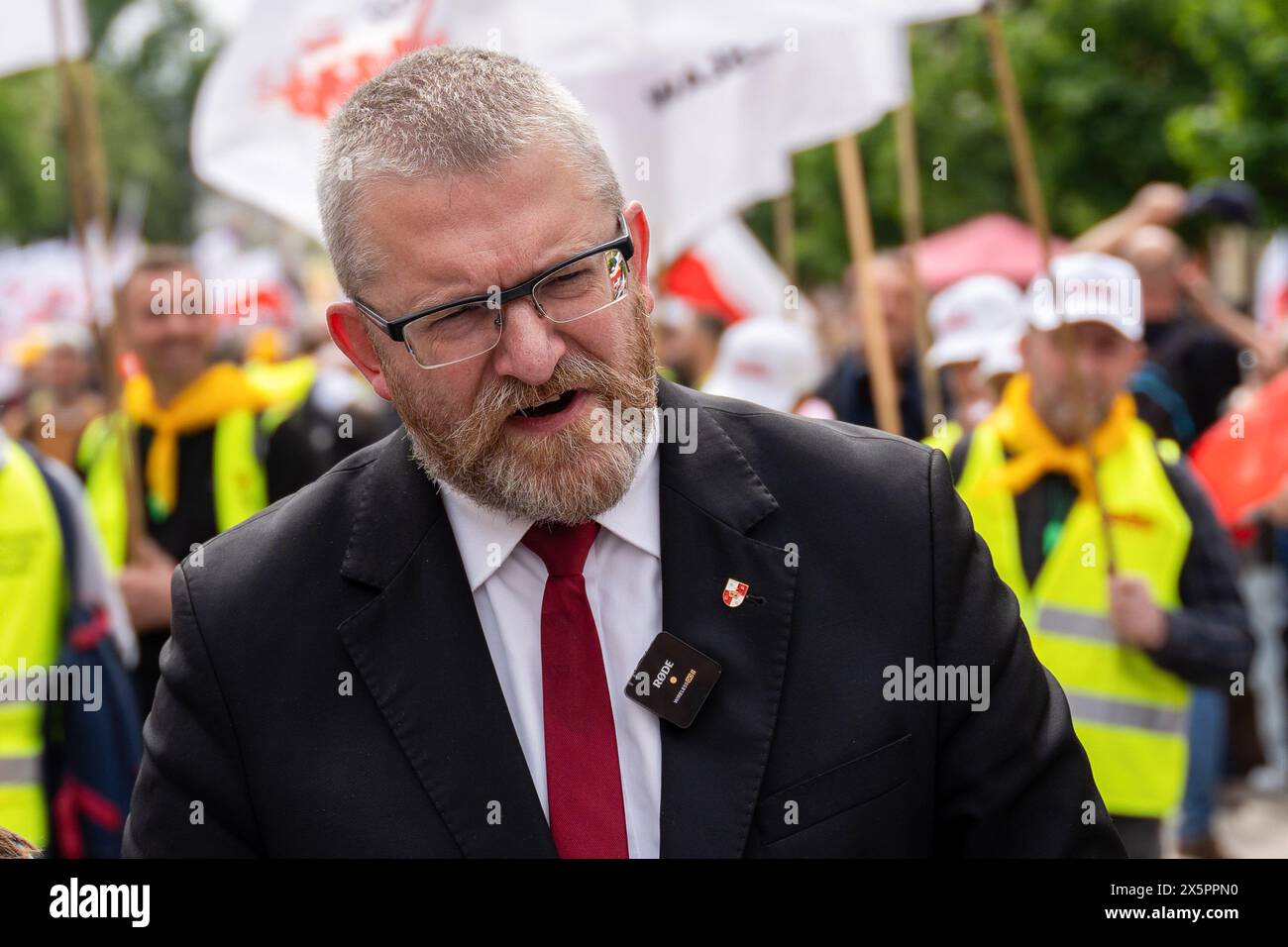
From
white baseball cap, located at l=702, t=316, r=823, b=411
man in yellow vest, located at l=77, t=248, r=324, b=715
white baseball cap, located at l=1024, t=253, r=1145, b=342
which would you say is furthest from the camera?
white baseball cap, located at l=702, t=316, r=823, b=411

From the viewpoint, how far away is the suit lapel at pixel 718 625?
2033 millimetres

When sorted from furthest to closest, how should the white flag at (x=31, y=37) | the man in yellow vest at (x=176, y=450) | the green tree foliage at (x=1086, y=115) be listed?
the green tree foliage at (x=1086, y=115) < the man in yellow vest at (x=176, y=450) < the white flag at (x=31, y=37)

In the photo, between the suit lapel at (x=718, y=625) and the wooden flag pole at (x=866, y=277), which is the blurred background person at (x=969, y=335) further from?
the suit lapel at (x=718, y=625)

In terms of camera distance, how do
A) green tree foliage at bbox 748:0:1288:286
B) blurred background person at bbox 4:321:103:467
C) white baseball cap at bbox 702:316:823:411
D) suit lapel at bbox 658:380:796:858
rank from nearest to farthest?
suit lapel at bbox 658:380:796:858, white baseball cap at bbox 702:316:823:411, blurred background person at bbox 4:321:103:467, green tree foliage at bbox 748:0:1288:286

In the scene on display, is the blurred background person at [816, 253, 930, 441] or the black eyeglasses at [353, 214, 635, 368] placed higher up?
the blurred background person at [816, 253, 930, 441]

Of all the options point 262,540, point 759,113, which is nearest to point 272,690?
point 262,540

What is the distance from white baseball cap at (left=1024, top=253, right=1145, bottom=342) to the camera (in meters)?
4.61

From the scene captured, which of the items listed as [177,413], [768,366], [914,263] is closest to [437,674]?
[177,413]

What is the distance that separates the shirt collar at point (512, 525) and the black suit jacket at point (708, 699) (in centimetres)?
3

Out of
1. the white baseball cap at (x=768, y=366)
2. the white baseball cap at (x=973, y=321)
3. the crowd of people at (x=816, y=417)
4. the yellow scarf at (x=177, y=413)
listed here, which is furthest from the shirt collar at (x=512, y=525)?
the white baseball cap at (x=973, y=321)

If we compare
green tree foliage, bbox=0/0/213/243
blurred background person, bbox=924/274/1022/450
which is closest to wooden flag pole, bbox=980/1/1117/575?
blurred background person, bbox=924/274/1022/450

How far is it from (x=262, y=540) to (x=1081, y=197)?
53.5 feet

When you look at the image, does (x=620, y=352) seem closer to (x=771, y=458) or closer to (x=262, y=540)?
(x=771, y=458)

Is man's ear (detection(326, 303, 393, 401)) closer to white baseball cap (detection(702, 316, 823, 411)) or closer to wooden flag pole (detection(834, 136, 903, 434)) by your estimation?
wooden flag pole (detection(834, 136, 903, 434))
